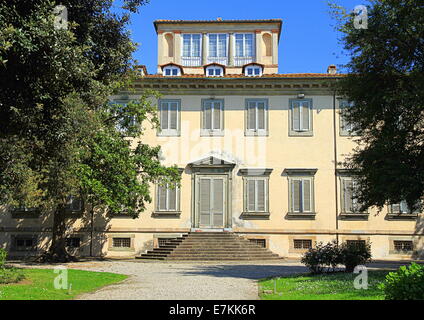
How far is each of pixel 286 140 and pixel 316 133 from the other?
1735 mm

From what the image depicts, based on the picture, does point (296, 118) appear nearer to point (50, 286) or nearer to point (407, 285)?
point (50, 286)

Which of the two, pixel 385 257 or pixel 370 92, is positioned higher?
pixel 370 92

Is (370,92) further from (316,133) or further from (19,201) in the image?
(19,201)

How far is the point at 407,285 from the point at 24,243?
951 inches

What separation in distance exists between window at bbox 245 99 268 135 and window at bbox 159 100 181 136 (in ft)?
13.2

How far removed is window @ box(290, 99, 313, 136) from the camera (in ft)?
92.5

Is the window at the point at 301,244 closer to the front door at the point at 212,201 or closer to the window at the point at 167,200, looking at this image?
the front door at the point at 212,201

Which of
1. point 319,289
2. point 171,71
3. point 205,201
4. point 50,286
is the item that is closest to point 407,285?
point 319,289

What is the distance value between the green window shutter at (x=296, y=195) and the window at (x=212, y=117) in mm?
5127

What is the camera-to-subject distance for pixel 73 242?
27578mm

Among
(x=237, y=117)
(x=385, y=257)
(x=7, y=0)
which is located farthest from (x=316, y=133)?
(x=7, y=0)

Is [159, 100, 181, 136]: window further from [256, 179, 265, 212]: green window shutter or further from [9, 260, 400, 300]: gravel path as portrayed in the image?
[9, 260, 400, 300]: gravel path

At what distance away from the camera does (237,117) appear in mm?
28406

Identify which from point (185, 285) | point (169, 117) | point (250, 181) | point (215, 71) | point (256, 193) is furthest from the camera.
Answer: point (215, 71)
